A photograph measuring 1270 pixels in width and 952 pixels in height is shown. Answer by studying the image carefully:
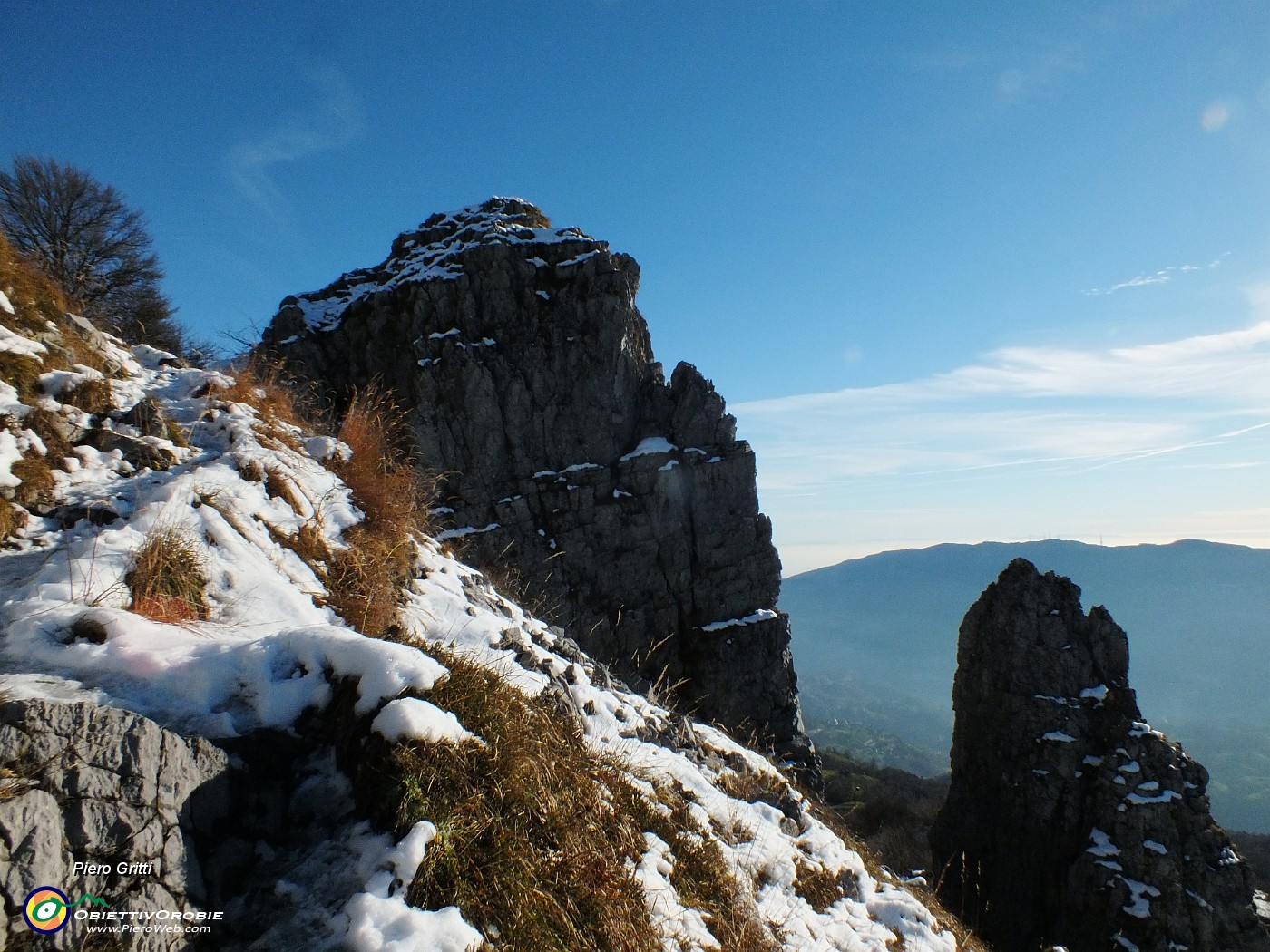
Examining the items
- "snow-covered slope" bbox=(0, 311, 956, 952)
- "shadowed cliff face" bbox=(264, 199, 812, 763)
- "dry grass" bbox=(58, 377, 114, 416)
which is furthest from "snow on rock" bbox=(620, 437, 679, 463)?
"dry grass" bbox=(58, 377, 114, 416)

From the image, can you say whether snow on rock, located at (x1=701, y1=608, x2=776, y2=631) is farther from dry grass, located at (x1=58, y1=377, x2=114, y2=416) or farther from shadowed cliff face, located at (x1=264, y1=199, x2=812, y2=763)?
dry grass, located at (x1=58, y1=377, x2=114, y2=416)

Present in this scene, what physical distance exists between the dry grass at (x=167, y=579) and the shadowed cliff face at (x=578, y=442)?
2740 centimetres

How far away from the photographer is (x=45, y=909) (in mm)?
2086

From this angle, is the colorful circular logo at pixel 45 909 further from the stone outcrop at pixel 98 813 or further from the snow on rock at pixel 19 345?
the snow on rock at pixel 19 345

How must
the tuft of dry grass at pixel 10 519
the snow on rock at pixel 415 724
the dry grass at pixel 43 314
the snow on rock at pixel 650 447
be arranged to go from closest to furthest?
the snow on rock at pixel 415 724, the tuft of dry grass at pixel 10 519, the dry grass at pixel 43 314, the snow on rock at pixel 650 447

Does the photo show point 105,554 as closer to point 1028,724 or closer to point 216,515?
point 216,515

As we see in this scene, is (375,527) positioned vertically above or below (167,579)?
above

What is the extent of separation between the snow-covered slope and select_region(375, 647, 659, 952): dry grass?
9cm

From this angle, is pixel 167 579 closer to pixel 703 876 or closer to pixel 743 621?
pixel 703 876

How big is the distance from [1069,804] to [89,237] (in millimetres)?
40098

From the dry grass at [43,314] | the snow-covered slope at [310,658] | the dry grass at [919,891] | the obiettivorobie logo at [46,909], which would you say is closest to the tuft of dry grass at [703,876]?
the snow-covered slope at [310,658]

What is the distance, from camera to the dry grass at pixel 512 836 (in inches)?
104

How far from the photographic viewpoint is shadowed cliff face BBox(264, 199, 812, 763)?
106ft

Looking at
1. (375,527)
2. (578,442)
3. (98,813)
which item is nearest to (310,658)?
(98,813)
